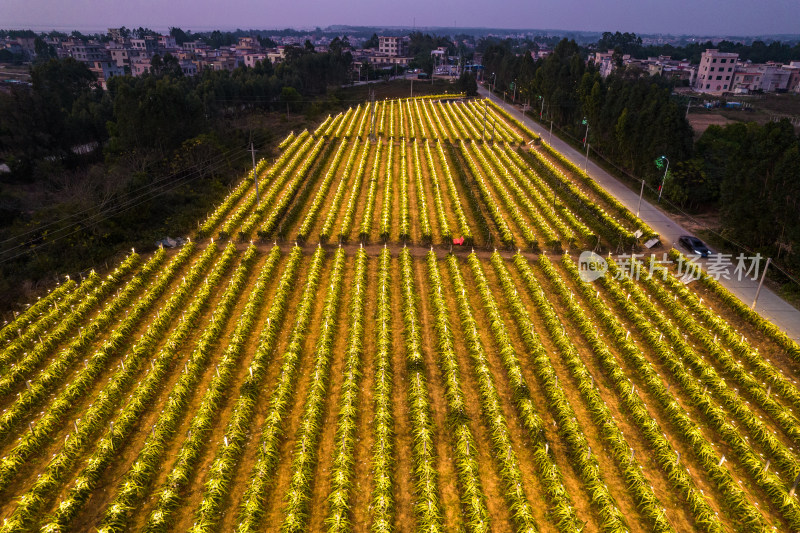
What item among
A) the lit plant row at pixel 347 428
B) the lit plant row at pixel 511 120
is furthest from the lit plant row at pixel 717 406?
the lit plant row at pixel 511 120

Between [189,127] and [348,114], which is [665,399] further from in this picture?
[348,114]

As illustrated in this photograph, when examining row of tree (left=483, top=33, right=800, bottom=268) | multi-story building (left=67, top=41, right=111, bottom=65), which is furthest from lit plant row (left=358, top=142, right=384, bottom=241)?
multi-story building (left=67, top=41, right=111, bottom=65)

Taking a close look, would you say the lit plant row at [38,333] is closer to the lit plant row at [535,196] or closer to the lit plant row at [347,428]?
the lit plant row at [347,428]

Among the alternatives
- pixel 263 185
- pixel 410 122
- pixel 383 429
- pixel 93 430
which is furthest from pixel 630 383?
pixel 410 122

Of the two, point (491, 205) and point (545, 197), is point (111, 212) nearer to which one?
point (491, 205)

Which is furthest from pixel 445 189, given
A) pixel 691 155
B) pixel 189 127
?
pixel 189 127

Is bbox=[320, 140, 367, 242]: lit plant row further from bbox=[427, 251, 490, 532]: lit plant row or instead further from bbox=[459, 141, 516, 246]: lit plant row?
bbox=[459, 141, 516, 246]: lit plant row
